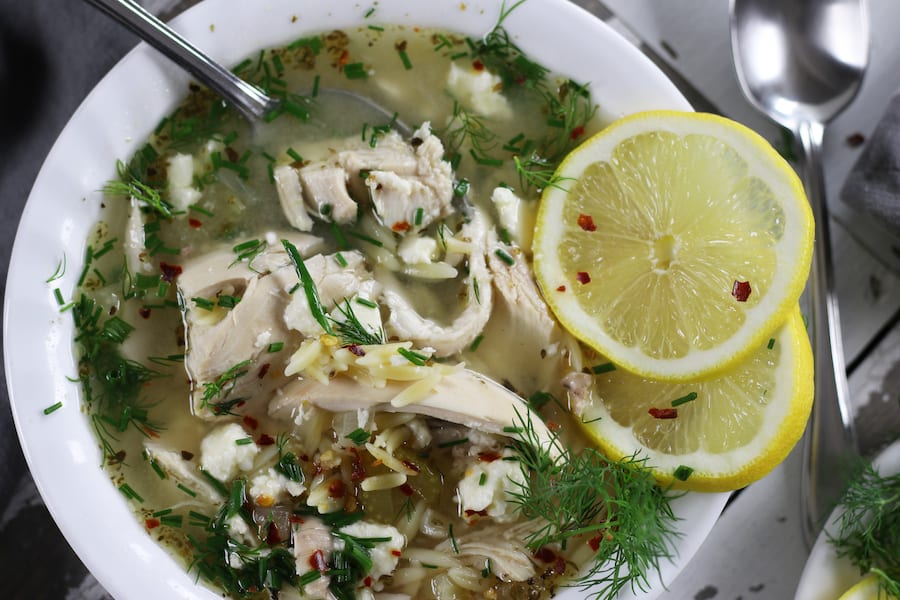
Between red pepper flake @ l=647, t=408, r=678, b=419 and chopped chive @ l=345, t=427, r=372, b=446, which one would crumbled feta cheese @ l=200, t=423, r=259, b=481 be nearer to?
chopped chive @ l=345, t=427, r=372, b=446

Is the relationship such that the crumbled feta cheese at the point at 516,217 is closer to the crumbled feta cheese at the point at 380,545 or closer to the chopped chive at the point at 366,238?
the chopped chive at the point at 366,238

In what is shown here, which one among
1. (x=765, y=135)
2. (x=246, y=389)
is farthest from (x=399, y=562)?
(x=765, y=135)

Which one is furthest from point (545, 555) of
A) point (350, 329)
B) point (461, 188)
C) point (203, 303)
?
point (203, 303)

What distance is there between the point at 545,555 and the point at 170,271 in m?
1.35

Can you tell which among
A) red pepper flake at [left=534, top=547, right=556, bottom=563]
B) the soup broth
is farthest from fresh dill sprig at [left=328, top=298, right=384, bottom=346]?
red pepper flake at [left=534, top=547, right=556, bottom=563]

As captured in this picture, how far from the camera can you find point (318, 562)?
7.12 feet

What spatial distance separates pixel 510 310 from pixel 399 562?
0.78 meters

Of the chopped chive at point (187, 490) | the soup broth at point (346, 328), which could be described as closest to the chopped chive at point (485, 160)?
the soup broth at point (346, 328)

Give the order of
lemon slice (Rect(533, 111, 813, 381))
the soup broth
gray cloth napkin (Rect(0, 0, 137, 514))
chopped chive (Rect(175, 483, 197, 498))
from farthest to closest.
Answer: gray cloth napkin (Rect(0, 0, 137, 514)), chopped chive (Rect(175, 483, 197, 498)), the soup broth, lemon slice (Rect(533, 111, 813, 381))

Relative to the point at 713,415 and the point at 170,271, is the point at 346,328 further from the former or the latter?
the point at 713,415

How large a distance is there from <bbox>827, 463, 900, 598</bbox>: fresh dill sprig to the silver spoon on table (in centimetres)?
12

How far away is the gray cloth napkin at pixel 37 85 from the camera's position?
251cm

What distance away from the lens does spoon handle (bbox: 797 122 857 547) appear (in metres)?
2.59

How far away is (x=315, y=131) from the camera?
2418mm
